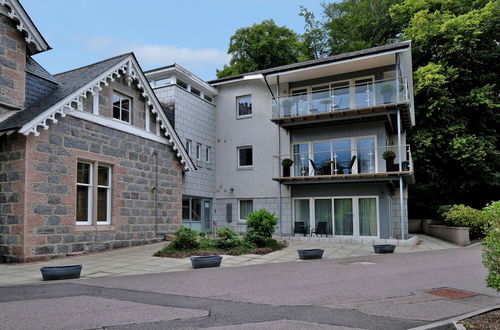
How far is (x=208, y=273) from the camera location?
10.5 metres

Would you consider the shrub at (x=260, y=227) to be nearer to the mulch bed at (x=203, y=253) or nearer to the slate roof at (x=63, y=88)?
the mulch bed at (x=203, y=253)

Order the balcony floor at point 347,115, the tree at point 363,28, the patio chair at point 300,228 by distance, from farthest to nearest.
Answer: the tree at point 363,28 → the patio chair at point 300,228 → the balcony floor at point 347,115

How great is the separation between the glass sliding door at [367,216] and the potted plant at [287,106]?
5.52 meters

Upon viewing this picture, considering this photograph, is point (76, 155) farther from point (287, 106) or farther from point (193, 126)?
point (287, 106)

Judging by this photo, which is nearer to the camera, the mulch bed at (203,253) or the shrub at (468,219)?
the mulch bed at (203,253)

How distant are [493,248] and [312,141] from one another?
54.8 feet

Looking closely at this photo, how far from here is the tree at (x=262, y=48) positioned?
34531mm

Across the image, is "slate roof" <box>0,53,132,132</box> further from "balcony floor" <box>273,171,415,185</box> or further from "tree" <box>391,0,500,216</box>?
"tree" <box>391,0,500,216</box>

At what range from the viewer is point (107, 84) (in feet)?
48.1

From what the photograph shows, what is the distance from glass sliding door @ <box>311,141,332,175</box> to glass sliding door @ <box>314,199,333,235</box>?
1530mm

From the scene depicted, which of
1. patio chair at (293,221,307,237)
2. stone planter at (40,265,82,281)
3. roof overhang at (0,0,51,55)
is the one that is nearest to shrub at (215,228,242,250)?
stone planter at (40,265,82,281)

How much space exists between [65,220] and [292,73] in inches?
538

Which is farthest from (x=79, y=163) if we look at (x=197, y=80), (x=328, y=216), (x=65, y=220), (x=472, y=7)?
(x=472, y=7)

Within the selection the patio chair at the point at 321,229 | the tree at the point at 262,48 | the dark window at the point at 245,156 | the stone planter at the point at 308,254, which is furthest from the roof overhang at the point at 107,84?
the tree at the point at 262,48
